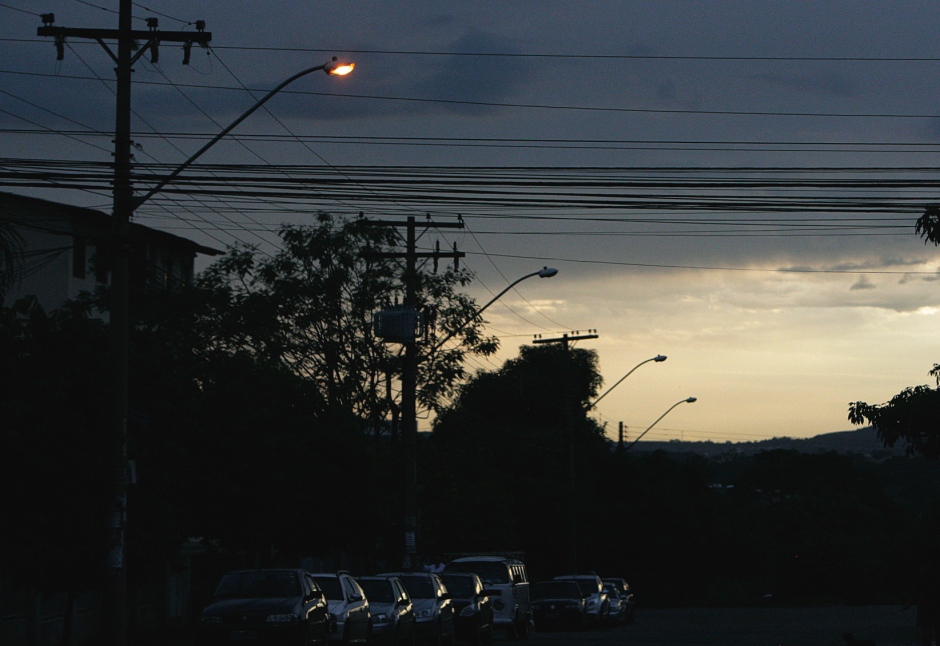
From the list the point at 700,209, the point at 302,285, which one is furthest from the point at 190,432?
the point at 302,285

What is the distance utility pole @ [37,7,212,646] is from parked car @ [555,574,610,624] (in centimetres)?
2394

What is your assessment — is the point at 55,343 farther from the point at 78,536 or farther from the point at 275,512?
the point at 275,512

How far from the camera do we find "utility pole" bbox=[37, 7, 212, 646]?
1753 cm

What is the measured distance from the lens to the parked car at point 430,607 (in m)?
25.8

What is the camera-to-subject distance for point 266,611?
1989 centimetres

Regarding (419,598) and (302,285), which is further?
(302,285)

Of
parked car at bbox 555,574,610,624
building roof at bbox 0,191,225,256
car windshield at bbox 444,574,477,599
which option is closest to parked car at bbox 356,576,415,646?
car windshield at bbox 444,574,477,599

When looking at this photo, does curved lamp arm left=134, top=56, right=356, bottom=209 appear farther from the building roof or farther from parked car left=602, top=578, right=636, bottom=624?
parked car left=602, top=578, right=636, bottom=624

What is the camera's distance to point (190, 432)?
25.7m

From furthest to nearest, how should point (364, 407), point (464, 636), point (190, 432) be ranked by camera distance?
point (364, 407) < point (464, 636) < point (190, 432)

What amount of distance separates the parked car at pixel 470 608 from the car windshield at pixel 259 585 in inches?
303

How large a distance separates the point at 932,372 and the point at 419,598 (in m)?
11.2

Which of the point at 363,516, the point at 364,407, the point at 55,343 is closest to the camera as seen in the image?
the point at 55,343

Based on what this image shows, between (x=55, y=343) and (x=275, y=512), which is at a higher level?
(x=55, y=343)
